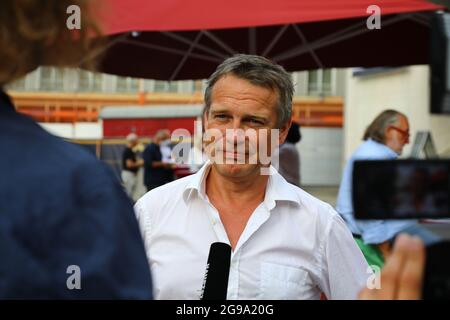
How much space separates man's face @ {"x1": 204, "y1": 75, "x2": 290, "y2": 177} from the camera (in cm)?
206

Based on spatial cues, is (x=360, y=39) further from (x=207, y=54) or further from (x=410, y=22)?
(x=207, y=54)

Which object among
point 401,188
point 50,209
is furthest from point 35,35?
point 401,188

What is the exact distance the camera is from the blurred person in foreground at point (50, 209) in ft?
2.92

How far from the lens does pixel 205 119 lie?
2.19m

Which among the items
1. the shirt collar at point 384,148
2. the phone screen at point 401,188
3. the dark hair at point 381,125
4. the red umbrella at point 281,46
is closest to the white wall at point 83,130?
the red umbrella at point 281,46

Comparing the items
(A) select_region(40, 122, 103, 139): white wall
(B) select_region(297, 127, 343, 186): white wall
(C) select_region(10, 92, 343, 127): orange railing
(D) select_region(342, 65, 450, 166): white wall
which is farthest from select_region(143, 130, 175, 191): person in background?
(C) select_region(10, 92, 343, 127): orange railing

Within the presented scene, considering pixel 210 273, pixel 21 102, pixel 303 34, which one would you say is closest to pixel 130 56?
pixel 303 34

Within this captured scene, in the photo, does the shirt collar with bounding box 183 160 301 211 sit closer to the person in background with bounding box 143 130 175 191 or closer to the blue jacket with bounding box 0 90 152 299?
the blue jacket with bounding box 0 90 152 299

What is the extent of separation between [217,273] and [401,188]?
0.87 m

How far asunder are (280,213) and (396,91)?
48.9 ft

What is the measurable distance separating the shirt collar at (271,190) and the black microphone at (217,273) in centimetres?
32

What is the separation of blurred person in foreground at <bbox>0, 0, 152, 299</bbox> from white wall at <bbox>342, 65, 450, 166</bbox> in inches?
482

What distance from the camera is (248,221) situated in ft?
6.54

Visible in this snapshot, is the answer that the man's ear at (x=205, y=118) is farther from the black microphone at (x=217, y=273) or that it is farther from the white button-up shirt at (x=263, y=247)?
the black microphone at (x=217, y=273)
